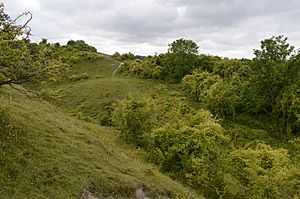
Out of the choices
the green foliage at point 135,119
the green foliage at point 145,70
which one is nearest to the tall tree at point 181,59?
the green foliage at point 145,70

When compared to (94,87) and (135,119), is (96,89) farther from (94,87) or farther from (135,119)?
(135,119)

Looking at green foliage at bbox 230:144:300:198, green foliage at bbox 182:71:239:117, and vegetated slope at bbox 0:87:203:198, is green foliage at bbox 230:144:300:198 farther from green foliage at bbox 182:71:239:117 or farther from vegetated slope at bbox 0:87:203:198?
green foliage at bbox 182:71:239:117

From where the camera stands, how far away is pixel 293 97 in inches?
1576

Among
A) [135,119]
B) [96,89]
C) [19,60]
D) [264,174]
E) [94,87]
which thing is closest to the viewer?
[19,60]

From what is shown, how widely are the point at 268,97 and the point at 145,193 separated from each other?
34.1m

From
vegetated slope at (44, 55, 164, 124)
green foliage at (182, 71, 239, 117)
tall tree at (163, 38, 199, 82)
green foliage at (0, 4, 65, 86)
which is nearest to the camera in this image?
green foliage at (0, 4, 65, 86)

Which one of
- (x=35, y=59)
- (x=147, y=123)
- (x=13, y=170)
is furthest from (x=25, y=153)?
(x=147, y=123)

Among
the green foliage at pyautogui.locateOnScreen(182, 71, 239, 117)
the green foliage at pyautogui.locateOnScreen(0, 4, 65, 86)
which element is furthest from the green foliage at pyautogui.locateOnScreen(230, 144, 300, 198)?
the green foliage at pyautogui.locateOnScreen(182, 71, 239, 117)

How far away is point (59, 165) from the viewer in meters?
13.5

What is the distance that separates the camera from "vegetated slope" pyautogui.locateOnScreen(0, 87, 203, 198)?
1195cm

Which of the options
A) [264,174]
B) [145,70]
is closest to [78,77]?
[145,70]

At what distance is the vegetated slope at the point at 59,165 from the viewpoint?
11953 millimetres

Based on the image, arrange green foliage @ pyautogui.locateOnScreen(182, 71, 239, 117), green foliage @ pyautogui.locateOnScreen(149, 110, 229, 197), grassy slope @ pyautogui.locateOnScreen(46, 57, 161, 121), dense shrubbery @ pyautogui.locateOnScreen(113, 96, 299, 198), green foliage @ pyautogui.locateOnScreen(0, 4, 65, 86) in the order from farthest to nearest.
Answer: grassy slope @ pyautogui.locateOnScreen(46, 57, 161, 121)
green foliage @ pyautogui.locateOnScreen(182, 71, 239, 117)
green foliage @ pyautogui.locateOnScreen(149, 110, 229, 197)
dense shrubbery @ pyautogui.locateOnScreen(113, 96, 299, 198)
green foliage @ pyautogui.locateOnScreen(0, 4, 65, 86)

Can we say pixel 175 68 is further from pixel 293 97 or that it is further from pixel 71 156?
pixel 71 156
